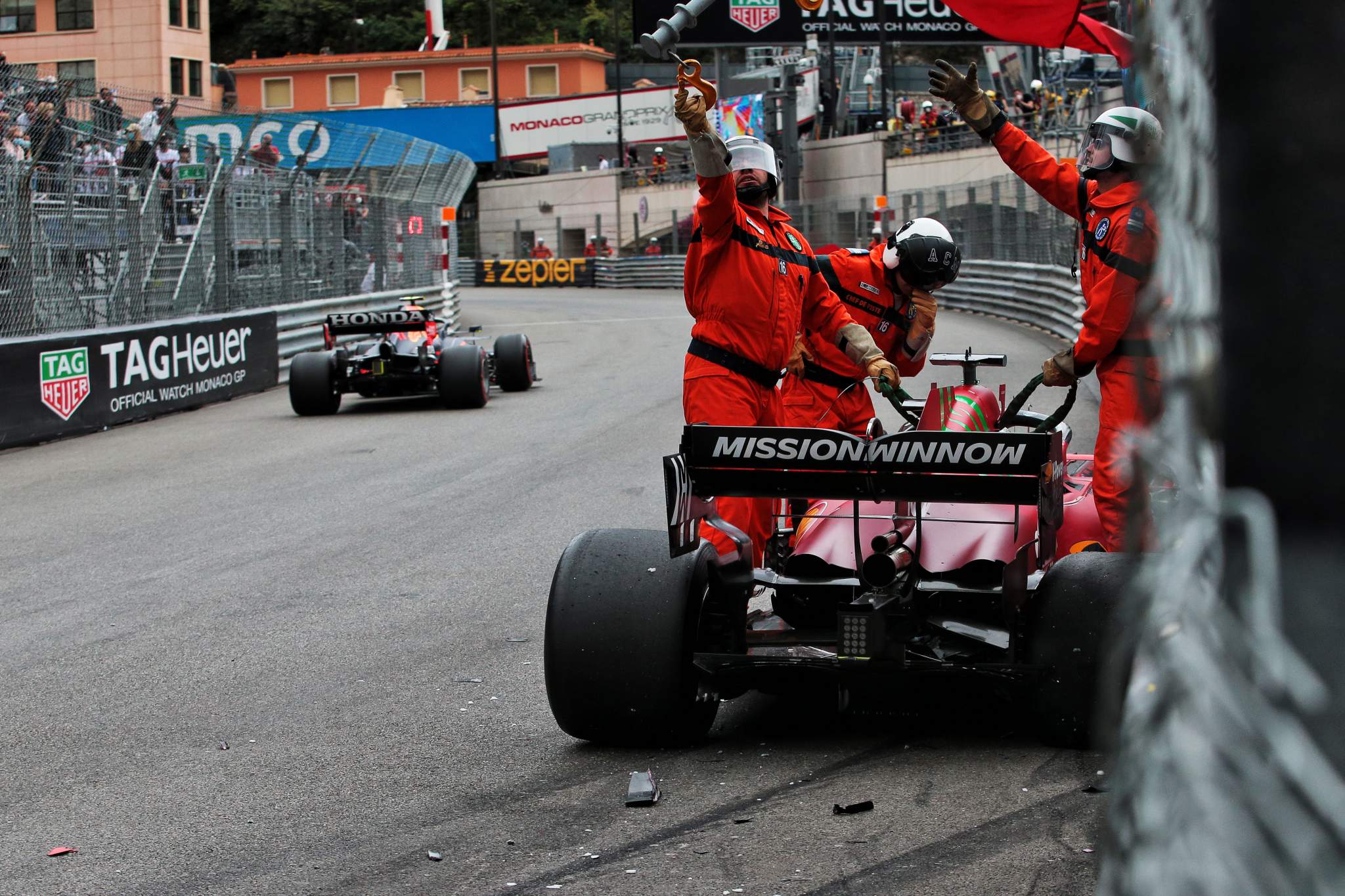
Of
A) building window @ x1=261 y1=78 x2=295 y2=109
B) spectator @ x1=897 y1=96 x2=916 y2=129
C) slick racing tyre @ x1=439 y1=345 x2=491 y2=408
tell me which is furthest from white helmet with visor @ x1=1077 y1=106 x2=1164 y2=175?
building window @ x1=261 y1=78 x2=295 y2=109

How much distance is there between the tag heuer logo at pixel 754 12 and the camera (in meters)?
41.1

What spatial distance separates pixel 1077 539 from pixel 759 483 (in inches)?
60.1

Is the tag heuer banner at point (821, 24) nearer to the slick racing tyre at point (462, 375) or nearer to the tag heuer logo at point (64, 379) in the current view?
the slick racing tyre at point (462, 375)

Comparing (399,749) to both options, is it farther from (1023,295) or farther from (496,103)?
(496,103)

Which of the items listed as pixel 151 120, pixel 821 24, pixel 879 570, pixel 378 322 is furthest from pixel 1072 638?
pixel 821 24

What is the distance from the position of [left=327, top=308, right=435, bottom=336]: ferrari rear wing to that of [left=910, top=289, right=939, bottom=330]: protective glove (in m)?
8.24

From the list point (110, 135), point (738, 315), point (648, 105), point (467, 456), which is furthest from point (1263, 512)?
point (648, 105)

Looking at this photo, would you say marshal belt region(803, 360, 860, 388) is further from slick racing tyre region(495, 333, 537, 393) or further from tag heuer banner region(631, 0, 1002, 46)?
tag heuer banner region(631, 0, 1002, 46)

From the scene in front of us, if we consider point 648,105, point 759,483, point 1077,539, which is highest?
point 648,105

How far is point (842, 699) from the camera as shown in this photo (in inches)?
177

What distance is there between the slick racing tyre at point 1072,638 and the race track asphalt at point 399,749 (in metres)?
0.13

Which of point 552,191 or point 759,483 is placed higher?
point 552,191

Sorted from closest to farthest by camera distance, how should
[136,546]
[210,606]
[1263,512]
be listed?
[1263,512] < [210,606] < [136,546]

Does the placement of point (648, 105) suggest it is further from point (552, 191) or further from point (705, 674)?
point (705, 674)
